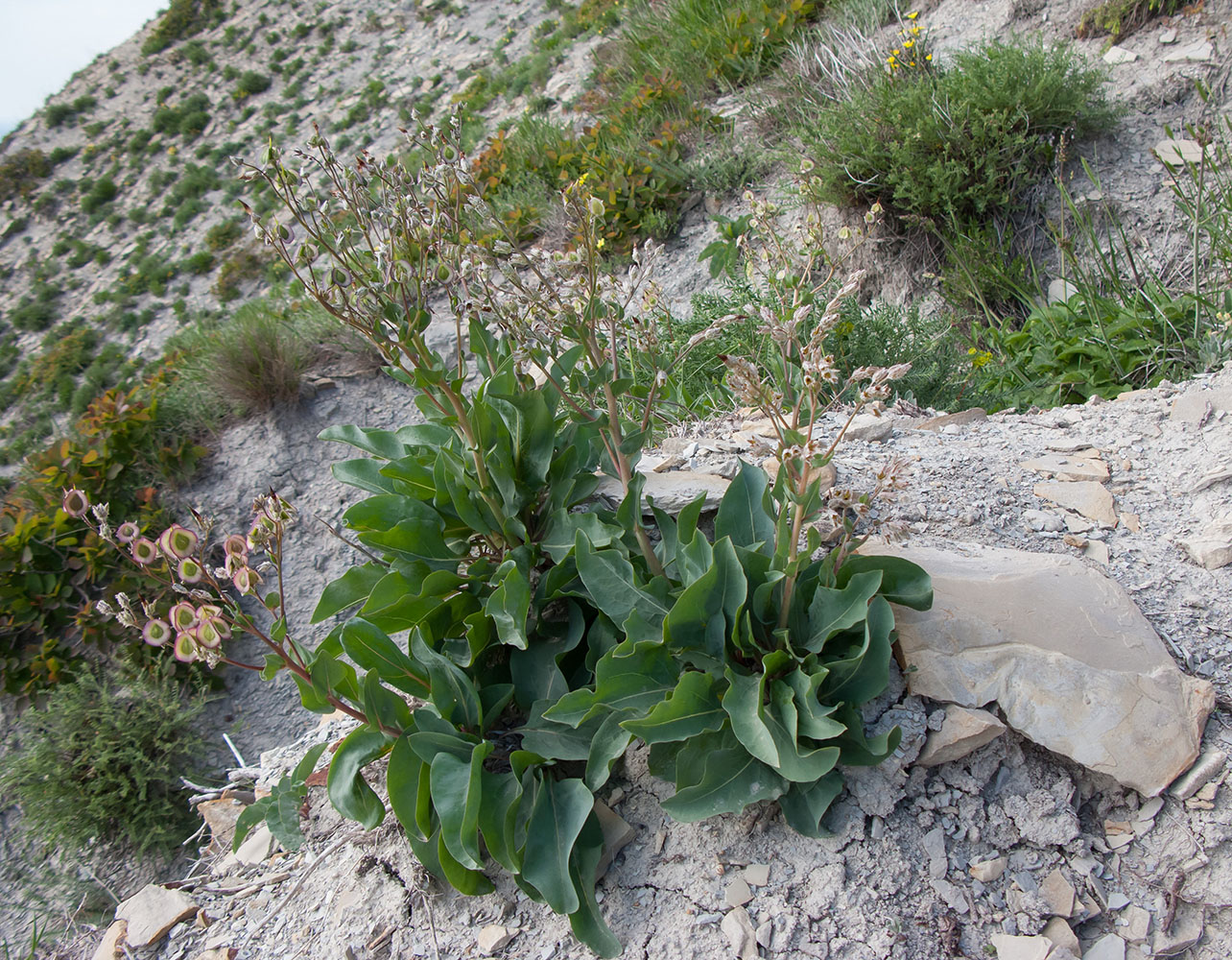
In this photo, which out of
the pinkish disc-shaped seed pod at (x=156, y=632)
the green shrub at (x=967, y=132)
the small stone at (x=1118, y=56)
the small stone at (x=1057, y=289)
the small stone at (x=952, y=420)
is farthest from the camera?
the small stone at (x=1118, y=56)

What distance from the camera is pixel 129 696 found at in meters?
4.62

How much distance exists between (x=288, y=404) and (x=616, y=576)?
5.91m

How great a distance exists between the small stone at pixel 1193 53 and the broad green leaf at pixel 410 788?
694 centimetres

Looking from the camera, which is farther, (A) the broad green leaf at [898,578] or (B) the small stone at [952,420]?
(B) the small stone at [952,420]

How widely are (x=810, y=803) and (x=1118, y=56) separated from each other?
6688 mm

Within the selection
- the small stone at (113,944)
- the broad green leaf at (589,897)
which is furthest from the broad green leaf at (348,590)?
the small stone at (113,944)

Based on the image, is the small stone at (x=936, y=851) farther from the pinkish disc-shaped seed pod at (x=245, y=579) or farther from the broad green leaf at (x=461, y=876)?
the pinkish disc-shaped seed pod at (x=245, y=579)

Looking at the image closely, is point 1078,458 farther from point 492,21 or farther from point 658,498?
point 492,21

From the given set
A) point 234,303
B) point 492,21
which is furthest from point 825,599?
point 492,21

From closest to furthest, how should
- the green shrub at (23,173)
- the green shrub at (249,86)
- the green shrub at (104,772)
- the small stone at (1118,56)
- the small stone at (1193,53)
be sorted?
the green shrub at (104,772) → the small stone at (1193,53) → the small stone at (1118,56) → the green shrub at (23,173) → the green shrub at (249,86)

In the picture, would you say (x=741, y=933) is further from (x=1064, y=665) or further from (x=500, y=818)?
(x=1064, y=665)

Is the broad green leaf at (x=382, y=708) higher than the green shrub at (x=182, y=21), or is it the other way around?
the green shrub at (x=182, y=21)

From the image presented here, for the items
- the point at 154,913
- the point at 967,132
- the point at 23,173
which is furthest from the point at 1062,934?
the point at 23,173

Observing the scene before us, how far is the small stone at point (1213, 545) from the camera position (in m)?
1.99
